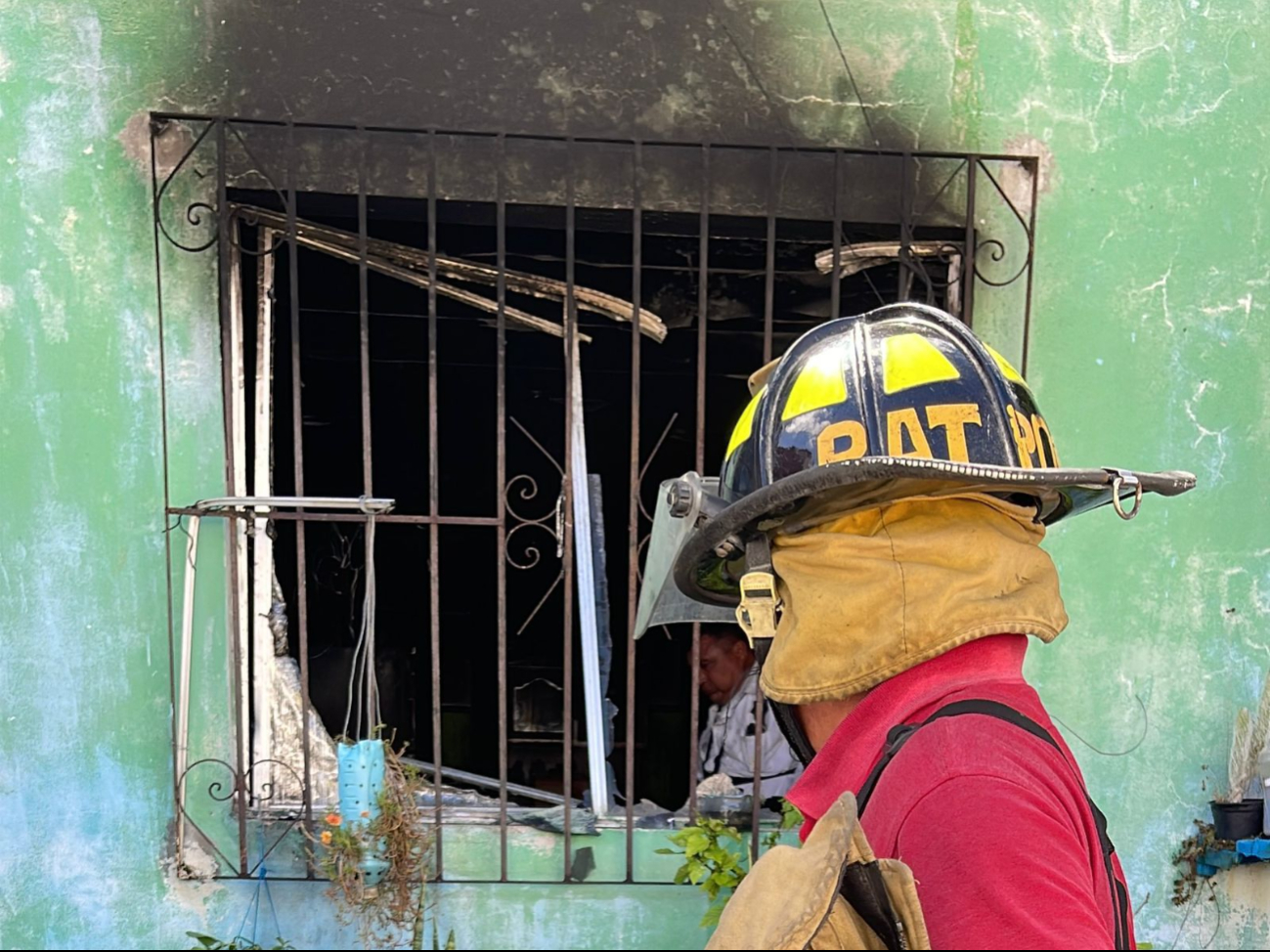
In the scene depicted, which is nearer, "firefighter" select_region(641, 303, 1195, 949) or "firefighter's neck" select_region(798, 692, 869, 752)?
"firefighter" select_region(641, 303, 1195, 949)

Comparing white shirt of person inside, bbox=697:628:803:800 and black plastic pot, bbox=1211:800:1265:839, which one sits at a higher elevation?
white shirt of person inside, bbox=697:628:803:800

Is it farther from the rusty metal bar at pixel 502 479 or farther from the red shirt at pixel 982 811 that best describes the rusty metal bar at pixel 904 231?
the red shirt at pixel 982 811

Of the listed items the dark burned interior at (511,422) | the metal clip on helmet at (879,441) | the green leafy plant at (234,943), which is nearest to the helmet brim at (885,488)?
the metal clip on helmet at (879,441)

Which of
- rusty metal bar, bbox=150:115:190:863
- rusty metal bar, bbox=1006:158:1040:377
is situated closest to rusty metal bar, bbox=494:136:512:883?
rusty metal bar, bbox=150:115:190:863

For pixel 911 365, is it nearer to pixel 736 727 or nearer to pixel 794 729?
pixel 794 729

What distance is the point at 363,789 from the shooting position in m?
3.15

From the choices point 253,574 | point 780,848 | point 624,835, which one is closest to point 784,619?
point 780,848

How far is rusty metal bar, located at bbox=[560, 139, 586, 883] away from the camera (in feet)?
10.9

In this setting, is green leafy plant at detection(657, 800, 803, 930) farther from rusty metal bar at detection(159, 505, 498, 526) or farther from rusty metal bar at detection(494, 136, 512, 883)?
rusty metal bar at detection(159, 505, 498, 526)

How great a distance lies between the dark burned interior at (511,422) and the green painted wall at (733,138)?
0.35 m

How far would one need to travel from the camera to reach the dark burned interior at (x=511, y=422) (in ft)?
12.3

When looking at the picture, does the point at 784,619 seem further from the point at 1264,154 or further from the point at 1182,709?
the point at 1264,154

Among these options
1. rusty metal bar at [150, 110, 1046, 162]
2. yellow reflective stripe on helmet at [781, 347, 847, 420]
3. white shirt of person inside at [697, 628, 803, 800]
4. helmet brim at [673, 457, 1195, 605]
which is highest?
rusty metal bar at [150, 110, 1046, 162]

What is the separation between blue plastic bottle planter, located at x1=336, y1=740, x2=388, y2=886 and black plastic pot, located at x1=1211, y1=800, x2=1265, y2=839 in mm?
2361
